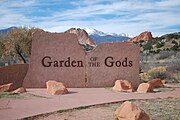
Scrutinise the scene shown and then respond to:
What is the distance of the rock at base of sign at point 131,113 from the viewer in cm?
892

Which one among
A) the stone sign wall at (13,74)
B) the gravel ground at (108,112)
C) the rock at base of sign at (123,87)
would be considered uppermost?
the stone sign wall at (13,74)

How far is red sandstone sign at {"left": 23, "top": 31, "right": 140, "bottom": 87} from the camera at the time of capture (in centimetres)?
1875

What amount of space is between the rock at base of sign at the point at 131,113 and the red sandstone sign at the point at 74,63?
9.50 m

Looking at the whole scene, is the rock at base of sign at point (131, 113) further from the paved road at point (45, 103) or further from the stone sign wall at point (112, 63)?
the stone sign wall at point (112, 63)

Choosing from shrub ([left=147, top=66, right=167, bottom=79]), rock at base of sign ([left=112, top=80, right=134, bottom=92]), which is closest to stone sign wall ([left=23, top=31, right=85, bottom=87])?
rock at base of sign ([left=112, top=80, right=134, bottom=92])

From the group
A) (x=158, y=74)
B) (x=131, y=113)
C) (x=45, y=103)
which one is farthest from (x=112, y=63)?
(x=131, y=113)

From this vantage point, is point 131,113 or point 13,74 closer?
point 131,113

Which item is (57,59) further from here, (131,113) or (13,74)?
(131,113)

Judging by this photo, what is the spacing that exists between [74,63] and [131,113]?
1019 cm

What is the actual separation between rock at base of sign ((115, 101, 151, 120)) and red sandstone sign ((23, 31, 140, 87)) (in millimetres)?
9499

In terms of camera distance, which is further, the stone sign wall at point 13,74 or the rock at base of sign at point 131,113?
the stone sign wall at point 13,74

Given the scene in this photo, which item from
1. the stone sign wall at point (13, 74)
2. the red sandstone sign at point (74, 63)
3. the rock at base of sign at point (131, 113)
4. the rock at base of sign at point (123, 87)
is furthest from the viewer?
the stone sign wall at point (13, 74)

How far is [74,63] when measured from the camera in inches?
747

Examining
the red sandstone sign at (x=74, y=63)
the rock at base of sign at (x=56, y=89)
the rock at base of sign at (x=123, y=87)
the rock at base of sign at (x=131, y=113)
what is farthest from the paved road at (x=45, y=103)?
the red sandstone sign at (x=74, y=63)
